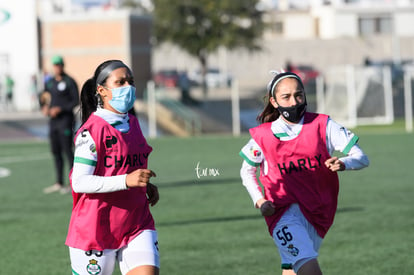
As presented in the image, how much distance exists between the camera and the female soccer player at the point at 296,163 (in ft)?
20.5

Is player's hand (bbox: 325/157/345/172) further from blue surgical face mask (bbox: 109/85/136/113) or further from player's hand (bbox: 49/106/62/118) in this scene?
player's hand (bbox: 49/106/62/118)

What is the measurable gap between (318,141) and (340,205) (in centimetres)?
696

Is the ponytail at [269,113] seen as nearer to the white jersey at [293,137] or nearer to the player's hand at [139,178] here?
the white jersey at [293,137]

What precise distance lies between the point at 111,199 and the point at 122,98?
625mm

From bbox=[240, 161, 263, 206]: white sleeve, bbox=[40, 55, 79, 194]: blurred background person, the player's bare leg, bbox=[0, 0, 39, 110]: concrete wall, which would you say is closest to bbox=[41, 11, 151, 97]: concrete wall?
bbox=[0, 0, 39, 110]: concrete wall

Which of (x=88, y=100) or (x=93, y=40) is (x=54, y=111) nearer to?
(x=88, y=100)

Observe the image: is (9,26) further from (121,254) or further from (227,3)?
(121,254)

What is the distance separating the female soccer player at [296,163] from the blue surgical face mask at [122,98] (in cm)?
106

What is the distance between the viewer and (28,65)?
44.0 meters

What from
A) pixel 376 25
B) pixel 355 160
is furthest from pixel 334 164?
pixel 376 25

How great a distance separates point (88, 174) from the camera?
554 centimetres

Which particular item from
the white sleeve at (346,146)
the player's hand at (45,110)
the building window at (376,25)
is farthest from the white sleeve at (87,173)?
the building window at (376,25)

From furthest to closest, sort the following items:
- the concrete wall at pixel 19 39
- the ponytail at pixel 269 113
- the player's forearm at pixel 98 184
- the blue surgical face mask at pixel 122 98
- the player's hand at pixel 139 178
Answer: the concrete wall at pixel 19 39
the ponytail at pixel 269 113
the blue surgical face mask at pixel 122 98
the player's forearm at pixel 98 184
the player's hand at pixel 139 178

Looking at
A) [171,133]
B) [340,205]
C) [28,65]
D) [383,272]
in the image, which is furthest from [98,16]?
[383,272]
